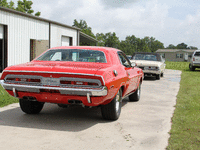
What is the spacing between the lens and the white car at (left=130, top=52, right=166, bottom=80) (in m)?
15.6

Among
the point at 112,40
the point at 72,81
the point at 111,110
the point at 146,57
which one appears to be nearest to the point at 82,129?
the point at 111,110

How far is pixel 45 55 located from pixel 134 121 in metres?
2.40

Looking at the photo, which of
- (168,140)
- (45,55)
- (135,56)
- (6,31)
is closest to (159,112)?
(168,140)

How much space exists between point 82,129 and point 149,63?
36.8 ft

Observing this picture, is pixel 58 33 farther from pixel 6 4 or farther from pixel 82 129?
pixel 6 4

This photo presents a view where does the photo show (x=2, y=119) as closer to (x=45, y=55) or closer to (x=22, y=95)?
(x=22, y=95)

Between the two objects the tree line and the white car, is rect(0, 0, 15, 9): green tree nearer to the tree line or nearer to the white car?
the tree line

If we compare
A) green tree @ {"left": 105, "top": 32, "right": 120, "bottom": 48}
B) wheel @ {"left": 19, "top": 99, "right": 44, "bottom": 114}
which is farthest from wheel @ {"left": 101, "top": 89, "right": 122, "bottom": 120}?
green tree @ {"left": 105, "top": 32, "right": 120, "bottom": 48}

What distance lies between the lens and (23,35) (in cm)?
1944

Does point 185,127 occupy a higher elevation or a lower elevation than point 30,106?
lower

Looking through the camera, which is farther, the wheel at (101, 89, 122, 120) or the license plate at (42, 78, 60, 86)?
the wheel at (101, 89, 122, 120)

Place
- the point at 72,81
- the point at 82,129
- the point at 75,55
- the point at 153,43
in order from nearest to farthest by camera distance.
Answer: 1. the point at 72,81
2. the point at 82,129
3. the point at 75,55
4. the point at 153,43

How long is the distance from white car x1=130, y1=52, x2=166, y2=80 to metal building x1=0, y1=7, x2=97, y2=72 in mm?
7917

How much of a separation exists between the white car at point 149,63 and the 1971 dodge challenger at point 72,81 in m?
9.90
